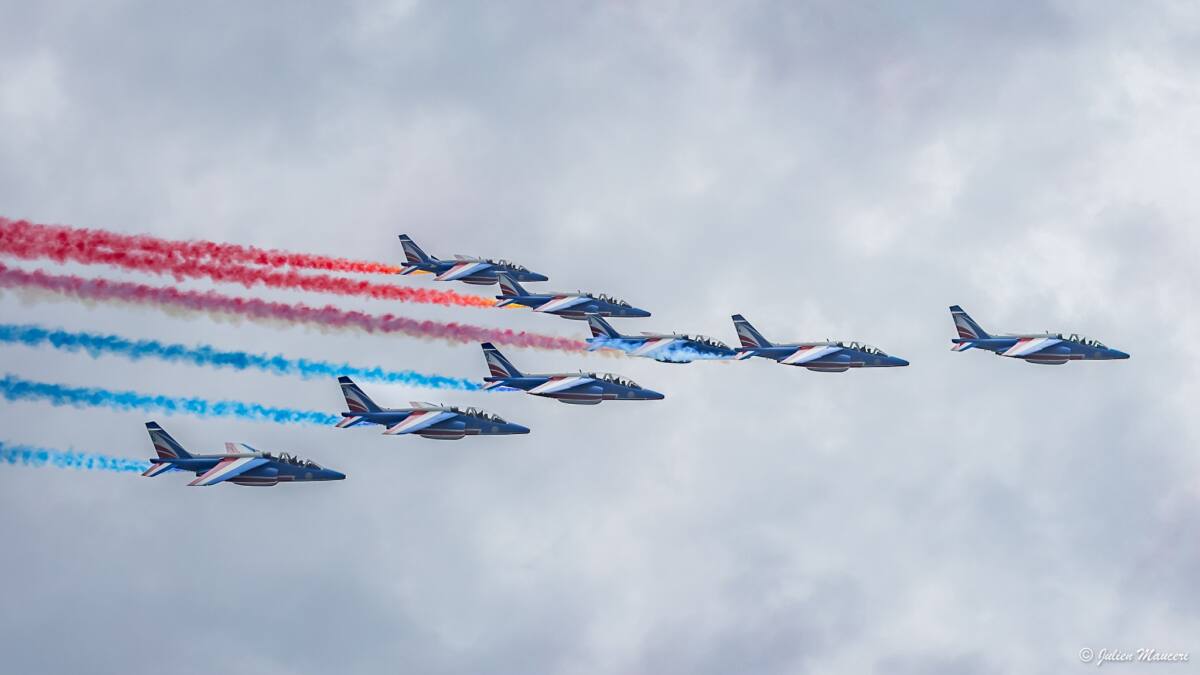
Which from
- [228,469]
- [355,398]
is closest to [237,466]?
[228,469]

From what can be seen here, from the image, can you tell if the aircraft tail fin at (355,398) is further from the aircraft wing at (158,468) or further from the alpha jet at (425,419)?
the aircraft wing at (158,468)

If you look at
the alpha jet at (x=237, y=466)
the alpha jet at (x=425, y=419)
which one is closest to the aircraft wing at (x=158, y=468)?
the alpha jet at (x=237, y=466)

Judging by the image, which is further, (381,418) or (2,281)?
(381,418)

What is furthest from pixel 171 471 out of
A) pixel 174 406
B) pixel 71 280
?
pixel 71 280

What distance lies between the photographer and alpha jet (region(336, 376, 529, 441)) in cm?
19712

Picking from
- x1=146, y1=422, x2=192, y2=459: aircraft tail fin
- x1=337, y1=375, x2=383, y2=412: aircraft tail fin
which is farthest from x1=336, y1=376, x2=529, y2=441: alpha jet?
x1=146, y1=422, x2=192, y2=459: aircraft tail fin

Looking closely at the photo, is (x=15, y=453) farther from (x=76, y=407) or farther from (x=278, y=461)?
(x=278, y=461)

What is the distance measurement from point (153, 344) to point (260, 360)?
31.0 feet

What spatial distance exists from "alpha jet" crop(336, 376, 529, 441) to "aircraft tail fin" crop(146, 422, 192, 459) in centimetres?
1351

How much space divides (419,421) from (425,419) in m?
0.53

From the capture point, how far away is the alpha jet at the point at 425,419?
647ft

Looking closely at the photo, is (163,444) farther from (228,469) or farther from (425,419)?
(425,419)

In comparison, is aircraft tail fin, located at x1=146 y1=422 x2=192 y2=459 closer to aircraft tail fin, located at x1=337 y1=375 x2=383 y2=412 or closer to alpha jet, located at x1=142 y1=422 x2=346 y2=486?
alpha jet, located at x1=142 y1=422 x2=346 y2=486

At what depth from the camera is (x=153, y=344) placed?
636 ft
